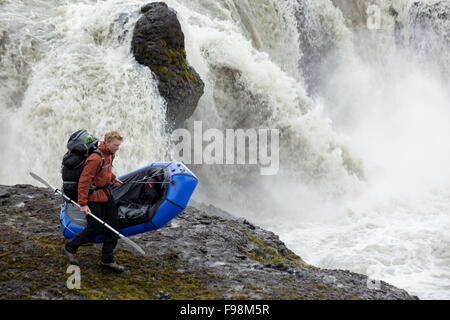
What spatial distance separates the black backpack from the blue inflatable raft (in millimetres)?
569

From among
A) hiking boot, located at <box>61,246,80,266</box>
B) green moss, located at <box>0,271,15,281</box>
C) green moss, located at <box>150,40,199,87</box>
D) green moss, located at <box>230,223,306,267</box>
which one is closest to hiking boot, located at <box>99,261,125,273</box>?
hiking boot, located at <box>61,246,80,266</box>

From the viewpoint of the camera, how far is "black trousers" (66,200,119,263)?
4.15 metres

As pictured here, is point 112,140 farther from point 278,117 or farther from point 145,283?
point 278,117

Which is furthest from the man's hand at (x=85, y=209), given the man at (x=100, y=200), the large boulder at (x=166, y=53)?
the large boulder at (x=166, y=53)

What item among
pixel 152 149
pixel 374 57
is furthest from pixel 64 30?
pixel 374 57

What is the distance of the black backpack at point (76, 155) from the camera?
395 centimetres

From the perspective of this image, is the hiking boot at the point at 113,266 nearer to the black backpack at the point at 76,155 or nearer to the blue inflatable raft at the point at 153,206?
the blue inflatable raft at the point at 153,206

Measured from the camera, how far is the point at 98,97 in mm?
9711

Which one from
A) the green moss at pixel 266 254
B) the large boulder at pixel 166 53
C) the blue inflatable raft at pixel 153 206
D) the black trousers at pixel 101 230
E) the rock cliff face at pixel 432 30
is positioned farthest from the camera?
the rock cliff face at pixel 432 30

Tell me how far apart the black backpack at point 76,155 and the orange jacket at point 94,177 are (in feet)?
0.18

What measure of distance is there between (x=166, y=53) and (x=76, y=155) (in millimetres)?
6675

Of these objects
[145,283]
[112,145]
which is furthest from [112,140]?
[145,283]
